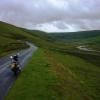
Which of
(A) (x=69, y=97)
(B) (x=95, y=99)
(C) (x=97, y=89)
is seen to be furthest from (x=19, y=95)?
(C) (x=97, y=89)

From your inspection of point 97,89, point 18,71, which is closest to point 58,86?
point 18,71

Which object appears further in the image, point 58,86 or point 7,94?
point 58,86

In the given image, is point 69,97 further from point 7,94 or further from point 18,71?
point 18,71

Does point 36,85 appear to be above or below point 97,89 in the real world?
above

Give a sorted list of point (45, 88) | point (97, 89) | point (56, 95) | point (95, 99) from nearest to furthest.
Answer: point (56, 95) < point (45, 88) < point (95, 99) < point (97, 89)

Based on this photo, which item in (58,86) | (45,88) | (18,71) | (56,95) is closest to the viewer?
(56,95)

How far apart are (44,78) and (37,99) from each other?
1003cm

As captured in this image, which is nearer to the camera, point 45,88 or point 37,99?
point 37,99

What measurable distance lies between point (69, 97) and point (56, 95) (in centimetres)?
164

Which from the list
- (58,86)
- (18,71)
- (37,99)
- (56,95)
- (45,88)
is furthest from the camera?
(18,71)

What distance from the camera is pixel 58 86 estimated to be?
88.6ft

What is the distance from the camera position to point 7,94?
22.2 metres

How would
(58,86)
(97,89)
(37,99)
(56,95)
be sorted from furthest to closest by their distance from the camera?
(97,89) < (58,86) < (56,95) < (37,99)

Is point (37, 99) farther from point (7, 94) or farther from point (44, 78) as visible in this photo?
point (44, 78)
